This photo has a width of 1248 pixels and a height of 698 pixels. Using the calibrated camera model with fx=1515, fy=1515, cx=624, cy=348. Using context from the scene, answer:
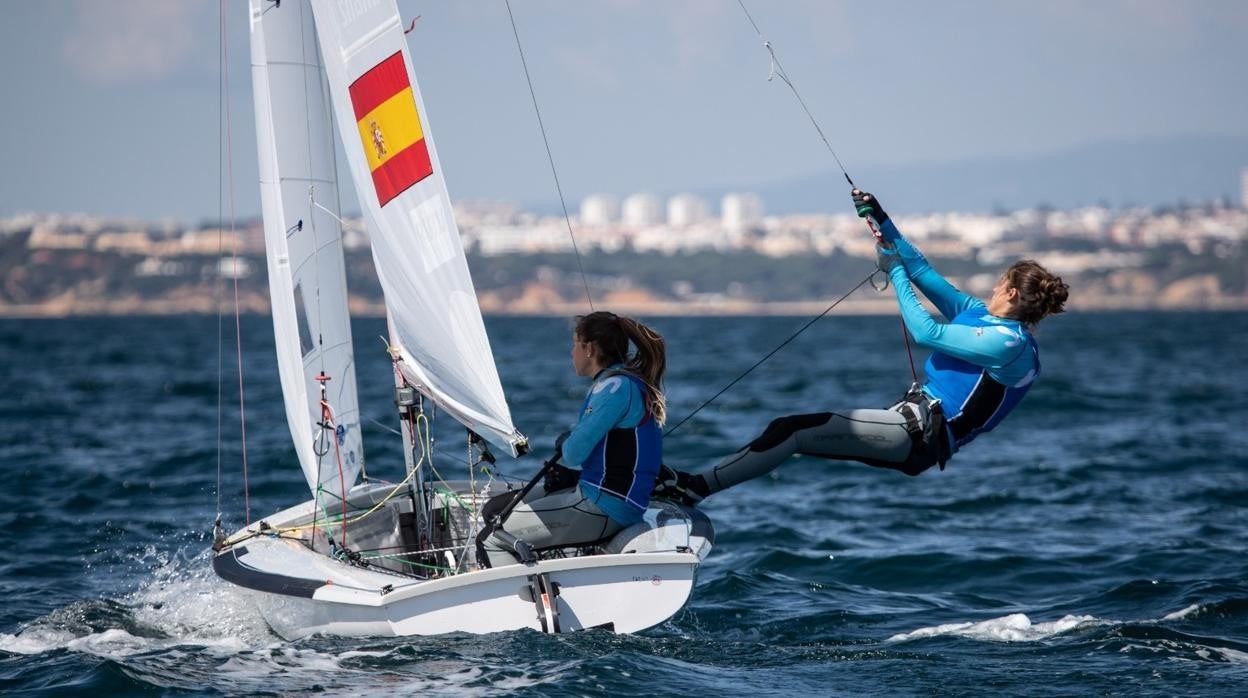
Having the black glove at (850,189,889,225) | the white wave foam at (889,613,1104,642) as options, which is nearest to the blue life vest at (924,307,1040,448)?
the black glove at (850,189,889,225)

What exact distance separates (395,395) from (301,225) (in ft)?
2.59

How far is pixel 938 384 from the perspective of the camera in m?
5.30

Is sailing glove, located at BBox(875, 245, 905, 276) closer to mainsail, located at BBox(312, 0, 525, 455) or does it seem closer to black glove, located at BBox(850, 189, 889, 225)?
black glove, located at BBox(850, 189, 889, 225)

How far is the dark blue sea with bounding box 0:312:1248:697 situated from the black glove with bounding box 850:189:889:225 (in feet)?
4.88

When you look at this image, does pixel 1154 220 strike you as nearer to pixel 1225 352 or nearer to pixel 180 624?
pixel 1225 352

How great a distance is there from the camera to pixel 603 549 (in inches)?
208

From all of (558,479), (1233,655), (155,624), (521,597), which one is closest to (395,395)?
(558,479)

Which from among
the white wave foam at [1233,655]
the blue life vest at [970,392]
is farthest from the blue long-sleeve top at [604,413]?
the white wave foam at [1233,655]

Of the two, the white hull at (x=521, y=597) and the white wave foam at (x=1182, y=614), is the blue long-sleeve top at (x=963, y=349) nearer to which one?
the white hull at (x=521, y=597)

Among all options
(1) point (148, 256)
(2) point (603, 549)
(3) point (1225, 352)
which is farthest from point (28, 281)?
(2) point (603, 549)

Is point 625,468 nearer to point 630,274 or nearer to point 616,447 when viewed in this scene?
point 616,447

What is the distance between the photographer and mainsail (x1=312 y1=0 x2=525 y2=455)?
220 inches

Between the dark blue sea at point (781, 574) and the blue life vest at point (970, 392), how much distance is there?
2.59ft

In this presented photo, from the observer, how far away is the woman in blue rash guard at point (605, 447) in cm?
496
